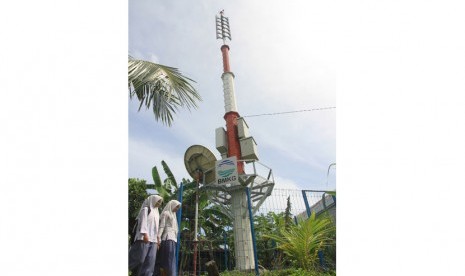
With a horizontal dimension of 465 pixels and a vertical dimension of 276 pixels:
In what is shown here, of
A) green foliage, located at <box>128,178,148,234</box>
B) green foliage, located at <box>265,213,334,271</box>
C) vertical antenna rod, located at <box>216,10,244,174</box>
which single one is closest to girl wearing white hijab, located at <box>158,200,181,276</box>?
green foliage, located at <box>265,213,334,271</box>

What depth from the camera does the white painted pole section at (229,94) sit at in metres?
11.2

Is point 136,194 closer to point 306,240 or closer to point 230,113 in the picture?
point 230,113

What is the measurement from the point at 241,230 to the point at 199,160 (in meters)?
2.19

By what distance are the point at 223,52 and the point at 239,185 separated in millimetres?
5971

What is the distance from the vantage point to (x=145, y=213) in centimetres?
346

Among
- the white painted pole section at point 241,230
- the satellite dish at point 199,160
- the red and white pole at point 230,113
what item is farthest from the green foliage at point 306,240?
the red and white pole at point 230,113

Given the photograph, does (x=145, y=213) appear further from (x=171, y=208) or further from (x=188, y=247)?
(x=188, y=247)

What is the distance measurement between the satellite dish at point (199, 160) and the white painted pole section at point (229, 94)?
3.05m

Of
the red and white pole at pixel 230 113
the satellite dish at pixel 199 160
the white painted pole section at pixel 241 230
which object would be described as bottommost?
the white painted pole section at pixel 241 230

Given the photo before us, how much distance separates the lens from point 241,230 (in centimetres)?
846

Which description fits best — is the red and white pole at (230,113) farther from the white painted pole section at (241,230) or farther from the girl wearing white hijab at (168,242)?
the girl wearing white hijab at (168,242)

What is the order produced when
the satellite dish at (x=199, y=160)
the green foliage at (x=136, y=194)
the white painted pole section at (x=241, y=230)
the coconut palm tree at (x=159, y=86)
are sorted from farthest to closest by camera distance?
the green foliage at (x=136, y=194), the satellite dish at (x=199, y=160), the white painted pole section at (x=241, y=230), the coconut palm tree at (x=159, y=86)

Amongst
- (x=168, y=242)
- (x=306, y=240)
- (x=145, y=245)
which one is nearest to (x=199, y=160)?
(x=168, y=242)
